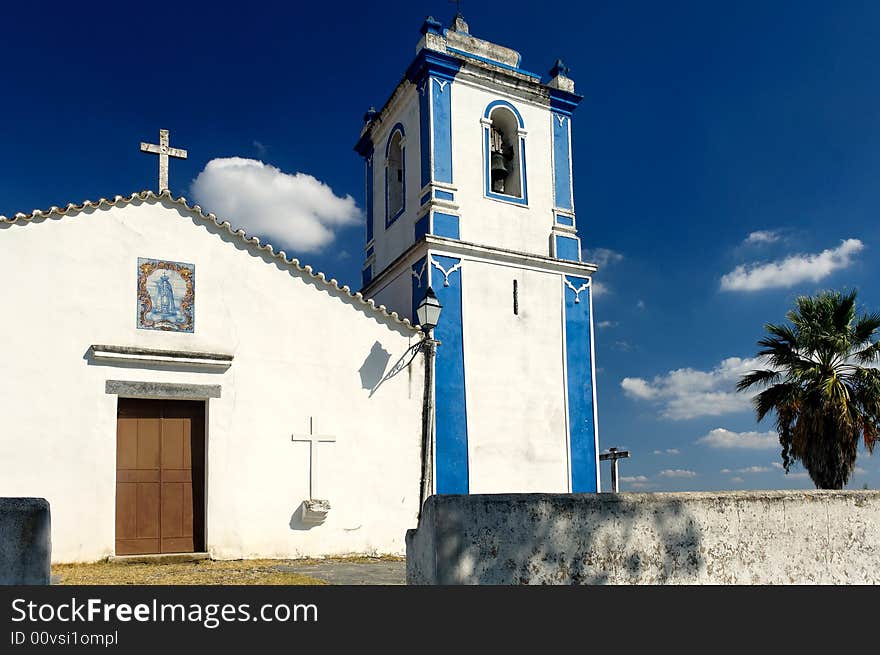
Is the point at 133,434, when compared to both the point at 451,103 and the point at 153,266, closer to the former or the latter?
the point at 153,266

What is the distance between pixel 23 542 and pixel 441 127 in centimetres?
1138

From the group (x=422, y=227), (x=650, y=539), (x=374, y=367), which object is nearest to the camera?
(x=650, y=539)

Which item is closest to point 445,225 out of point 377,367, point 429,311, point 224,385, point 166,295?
point 429,311

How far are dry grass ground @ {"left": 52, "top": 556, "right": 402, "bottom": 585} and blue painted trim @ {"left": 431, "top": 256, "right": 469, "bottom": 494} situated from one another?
2.22 meters

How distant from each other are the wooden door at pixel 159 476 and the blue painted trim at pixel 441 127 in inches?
233

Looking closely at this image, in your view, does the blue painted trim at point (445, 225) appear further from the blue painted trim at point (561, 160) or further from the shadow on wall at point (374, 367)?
the shadow on wall at point (374, 367)

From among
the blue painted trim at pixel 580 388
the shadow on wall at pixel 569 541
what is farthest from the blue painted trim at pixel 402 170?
the shadow on wall at pixel 569 541

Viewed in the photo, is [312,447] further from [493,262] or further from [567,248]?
[567,248]

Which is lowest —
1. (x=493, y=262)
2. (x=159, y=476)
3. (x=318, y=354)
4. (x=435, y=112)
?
(x=159, y=476)

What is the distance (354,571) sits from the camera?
10195 millimetres

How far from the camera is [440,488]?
13.8 metres

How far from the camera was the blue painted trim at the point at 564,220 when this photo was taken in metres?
16.2

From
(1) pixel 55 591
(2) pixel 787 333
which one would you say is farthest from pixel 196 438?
(2) pixel 787 333

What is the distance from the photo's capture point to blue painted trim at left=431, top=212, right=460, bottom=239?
14898 millimetres
